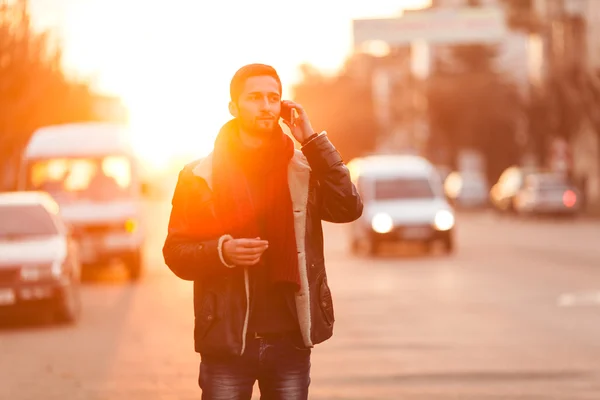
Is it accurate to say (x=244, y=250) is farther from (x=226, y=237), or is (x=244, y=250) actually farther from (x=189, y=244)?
(x=189, y=244)

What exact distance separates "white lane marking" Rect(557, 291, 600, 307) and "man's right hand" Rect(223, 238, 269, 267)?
13680mm

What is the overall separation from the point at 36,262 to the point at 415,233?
13.8m

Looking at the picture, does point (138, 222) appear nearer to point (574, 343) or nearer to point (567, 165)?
point (574, 343)

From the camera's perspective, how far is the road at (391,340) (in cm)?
1155

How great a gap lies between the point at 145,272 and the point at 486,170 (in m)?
59.3

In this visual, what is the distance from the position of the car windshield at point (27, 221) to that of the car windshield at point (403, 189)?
13758mm

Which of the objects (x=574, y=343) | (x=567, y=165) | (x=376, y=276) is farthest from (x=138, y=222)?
(x=567, y=165)

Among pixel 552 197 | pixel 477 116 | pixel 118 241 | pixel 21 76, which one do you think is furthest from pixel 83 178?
pixel 477 116

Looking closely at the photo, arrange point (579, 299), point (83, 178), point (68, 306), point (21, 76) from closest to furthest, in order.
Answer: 1. point (68, 306)
2. point (579, 299)
3. point (83, 178)
4. point (21, 76)

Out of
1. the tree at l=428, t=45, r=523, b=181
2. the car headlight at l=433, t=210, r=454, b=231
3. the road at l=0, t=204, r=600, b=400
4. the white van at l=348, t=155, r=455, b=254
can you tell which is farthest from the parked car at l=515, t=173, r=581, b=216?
the road at l=0, t=204, r=600, b=400

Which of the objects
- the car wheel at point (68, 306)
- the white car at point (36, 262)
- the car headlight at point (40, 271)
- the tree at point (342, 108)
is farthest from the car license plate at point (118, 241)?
the tree at point (342, 108)

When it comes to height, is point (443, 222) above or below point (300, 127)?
below

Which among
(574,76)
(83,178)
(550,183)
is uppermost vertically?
(574,76)

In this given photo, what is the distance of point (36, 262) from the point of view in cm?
1708
